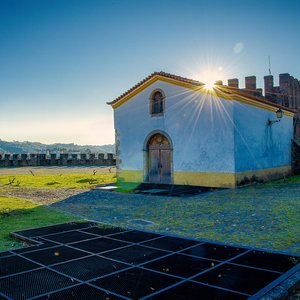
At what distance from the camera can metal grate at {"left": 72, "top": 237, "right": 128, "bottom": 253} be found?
6270 mm

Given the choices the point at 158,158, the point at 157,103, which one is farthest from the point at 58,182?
the point at 157,103

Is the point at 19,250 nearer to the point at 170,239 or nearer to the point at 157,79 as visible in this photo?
the point at 170,239

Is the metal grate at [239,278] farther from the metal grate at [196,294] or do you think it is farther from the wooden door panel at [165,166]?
the wooden door panel at [165,166]

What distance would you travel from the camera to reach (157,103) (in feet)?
60.6

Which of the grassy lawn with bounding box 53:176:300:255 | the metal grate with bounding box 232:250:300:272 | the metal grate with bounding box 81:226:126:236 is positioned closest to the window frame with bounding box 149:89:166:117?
the grassy lawn with bounding box 53:176:300:255

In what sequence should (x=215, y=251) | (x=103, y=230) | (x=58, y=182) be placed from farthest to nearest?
1. (x=58, y=182)
2. (x=103, y=230)
3. (x=215, y=251)

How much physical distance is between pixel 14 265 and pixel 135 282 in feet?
7.28

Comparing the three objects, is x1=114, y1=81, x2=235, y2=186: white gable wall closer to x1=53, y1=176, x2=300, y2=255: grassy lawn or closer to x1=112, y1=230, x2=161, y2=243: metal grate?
x1=53, y1=176, x2=300, y2=255: grassy lawn

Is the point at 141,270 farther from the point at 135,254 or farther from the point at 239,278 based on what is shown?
the point at 239,278

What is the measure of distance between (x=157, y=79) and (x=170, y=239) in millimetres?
12859

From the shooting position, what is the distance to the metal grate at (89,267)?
4.93 meters

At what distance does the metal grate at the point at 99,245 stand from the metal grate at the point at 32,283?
1297 mm

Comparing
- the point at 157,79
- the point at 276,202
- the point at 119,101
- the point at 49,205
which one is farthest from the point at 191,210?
the point at 119,101

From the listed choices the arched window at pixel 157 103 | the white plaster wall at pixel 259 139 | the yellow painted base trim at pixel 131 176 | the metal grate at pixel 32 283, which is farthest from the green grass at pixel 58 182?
the metal grate at pixel 32 283
